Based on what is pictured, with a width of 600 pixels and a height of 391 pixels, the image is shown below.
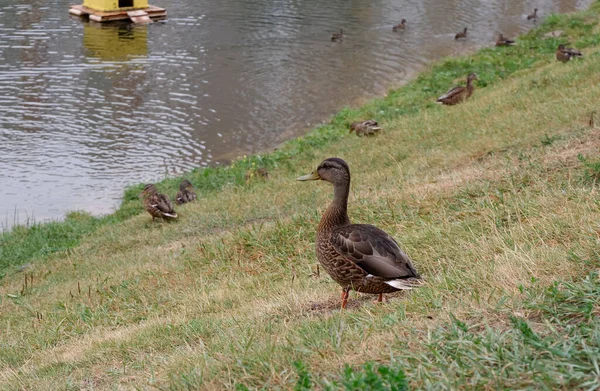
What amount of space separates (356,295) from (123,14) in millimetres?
30817

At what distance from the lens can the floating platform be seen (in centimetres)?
3384

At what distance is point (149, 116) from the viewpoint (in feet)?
72.5

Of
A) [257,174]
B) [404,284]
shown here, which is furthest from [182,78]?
[404,284]

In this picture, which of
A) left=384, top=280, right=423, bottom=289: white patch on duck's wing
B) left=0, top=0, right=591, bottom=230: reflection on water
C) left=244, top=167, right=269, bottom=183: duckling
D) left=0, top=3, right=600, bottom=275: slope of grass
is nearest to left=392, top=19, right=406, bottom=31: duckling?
left=0, top=0, right=591, bottom=230: reflection on water

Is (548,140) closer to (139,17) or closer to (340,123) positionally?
(340,123)

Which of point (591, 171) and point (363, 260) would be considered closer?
point (363, 260)

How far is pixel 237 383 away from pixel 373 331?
865 mm

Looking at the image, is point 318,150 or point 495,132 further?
point 318,150

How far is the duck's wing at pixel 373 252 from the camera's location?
540 cm

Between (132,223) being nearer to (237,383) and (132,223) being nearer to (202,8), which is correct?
(237,383)

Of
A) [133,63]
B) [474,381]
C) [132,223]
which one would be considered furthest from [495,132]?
[133,63]

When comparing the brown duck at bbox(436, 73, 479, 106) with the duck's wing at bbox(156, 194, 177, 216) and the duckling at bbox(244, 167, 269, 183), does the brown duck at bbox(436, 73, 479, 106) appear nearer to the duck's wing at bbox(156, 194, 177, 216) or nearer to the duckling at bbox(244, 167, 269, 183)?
the duckling at bbox(244, 167, 269, 183)

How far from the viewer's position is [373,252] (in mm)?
5520

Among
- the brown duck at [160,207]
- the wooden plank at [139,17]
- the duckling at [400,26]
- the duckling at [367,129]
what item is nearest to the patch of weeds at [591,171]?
the brown duck at [160,207]
